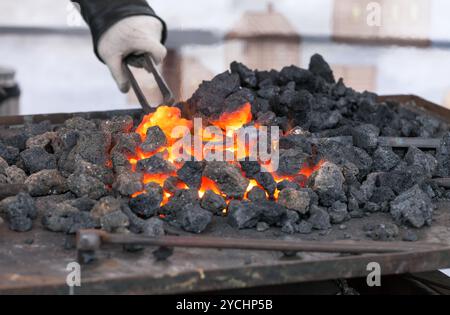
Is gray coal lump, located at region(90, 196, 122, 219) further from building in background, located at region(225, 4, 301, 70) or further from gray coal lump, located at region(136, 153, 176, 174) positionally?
building in background, located at region(225, 4, 301, 70)

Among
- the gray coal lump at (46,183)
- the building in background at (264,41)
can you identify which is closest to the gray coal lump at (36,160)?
the gray coal lump at (46,183)

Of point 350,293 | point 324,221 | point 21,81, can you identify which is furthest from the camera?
point 21,81

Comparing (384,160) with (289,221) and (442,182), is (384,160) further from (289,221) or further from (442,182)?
(289,221)

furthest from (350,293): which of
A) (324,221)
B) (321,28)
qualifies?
(321,28)

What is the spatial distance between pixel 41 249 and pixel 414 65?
5.67 meters

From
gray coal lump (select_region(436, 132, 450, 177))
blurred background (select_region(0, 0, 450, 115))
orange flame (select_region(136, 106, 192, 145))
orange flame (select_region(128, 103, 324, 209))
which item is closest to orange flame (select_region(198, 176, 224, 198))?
orange flame (select_region(128, 103, 324, 209))

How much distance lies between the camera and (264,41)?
22.0 feet

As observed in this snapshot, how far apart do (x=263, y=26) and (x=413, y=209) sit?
5.35 metres

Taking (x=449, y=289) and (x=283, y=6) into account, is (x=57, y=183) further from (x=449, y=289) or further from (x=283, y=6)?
(x=283, y=6)

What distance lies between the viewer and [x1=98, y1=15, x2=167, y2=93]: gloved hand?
107 inches

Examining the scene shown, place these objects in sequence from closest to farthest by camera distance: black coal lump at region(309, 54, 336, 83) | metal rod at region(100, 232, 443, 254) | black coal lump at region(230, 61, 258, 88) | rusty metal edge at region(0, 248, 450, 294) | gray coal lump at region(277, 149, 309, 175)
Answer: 1. rusty metal edge at region(0, 248, 450, 294)
2. metal rod at region(100, 232, 443, 254)
3. gray coal lump at region(277, 149, 309, 175)
4. black coal lump at region(230, 61, 258, 88)
5. black coal lump at region(309, 54, 336, 83)

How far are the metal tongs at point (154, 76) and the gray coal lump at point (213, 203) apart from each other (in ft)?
1.65

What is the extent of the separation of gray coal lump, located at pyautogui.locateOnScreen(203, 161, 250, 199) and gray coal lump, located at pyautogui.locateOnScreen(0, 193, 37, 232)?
1.80 ft

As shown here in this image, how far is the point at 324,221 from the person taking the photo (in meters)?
2.07
